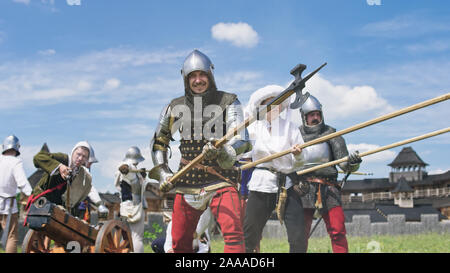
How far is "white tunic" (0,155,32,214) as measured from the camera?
687 centimetres

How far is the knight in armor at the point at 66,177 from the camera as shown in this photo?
5.86 m

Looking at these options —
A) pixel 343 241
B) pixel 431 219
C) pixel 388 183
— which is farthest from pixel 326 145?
pixel 388 183

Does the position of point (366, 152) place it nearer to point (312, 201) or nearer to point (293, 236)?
point (312, 201)

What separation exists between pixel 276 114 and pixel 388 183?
1172 inches

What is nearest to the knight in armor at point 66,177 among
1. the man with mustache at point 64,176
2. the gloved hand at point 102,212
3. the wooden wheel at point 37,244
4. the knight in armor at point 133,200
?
the man with mustache at point 64,176

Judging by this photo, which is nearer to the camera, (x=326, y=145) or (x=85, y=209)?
(x=326, y=145)

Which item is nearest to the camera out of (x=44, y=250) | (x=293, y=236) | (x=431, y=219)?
(x=293, y=236)

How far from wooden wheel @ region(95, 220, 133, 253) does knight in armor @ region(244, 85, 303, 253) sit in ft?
A: 6.85

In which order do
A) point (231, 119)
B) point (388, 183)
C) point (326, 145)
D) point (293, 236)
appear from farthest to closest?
point (388, 183)
point (326, 145)
point (293, 236)
point (231, 119)

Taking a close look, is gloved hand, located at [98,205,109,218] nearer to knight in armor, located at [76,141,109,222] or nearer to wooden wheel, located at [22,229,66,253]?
knight in armor, located at [76,141,109,222]

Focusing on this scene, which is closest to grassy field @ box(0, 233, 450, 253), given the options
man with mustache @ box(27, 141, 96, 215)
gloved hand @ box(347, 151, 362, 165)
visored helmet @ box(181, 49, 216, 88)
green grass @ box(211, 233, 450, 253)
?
green grass @ box(211, 233, 450, 253)

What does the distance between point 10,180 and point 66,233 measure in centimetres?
183

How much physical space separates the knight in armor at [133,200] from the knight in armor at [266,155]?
3.10 m
